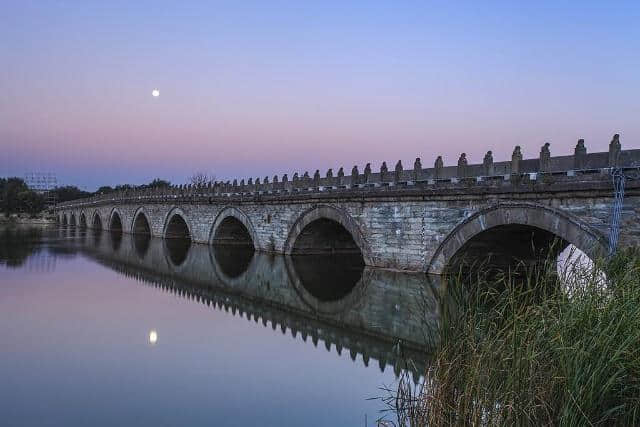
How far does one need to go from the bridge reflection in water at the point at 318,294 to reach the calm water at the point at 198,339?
2.4 inches

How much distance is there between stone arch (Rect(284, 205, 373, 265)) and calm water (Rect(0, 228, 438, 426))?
1016 millimetres

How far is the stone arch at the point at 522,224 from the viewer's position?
45.9 feet

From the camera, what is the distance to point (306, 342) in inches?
497

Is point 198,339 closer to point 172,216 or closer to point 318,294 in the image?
point 318,294

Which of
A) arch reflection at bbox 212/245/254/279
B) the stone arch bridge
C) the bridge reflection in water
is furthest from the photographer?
arch reflection at bbox 212/245/254/279

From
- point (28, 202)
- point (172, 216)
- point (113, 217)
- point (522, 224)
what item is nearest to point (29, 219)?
point (28, 202)

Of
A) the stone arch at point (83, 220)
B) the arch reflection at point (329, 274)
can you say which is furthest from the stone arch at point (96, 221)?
the arch reflection at point (329, 274)

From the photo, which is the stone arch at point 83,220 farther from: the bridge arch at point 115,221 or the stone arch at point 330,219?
the stone arch at point 330,219

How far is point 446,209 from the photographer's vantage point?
718 inches

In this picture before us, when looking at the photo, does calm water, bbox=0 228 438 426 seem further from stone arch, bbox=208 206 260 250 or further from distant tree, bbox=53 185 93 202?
distant tree, bbox=53 185 93 202

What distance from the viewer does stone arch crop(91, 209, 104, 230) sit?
67.9 meters

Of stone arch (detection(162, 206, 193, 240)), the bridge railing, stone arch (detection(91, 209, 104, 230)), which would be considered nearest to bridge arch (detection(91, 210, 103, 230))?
stone arch (detection(91, 209, 104, 230))

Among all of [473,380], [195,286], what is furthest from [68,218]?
[473,380]

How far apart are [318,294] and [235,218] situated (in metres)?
16.7
